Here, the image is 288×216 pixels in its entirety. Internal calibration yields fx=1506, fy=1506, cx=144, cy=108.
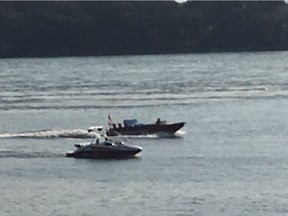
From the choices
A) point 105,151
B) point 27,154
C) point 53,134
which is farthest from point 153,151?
point 53,134

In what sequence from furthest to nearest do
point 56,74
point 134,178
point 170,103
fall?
1. point 56,74
2. point 170,103
3. point 134,178

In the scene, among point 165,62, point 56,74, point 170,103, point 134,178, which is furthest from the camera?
point 165,62

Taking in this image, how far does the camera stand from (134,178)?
6362 cm

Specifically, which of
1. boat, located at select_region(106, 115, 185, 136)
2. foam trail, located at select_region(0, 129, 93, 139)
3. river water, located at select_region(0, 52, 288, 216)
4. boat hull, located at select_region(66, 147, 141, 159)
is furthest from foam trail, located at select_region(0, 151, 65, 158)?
boat, located at select_region(106, 115, 185, 136)

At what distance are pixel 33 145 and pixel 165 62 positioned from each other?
120 m

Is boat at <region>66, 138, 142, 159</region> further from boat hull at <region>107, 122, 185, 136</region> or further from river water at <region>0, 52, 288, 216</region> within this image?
boat hull at <region>107, 122, 185, 136</region>

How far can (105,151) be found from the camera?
71.9 metres

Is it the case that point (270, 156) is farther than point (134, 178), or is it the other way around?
point (270, 156)

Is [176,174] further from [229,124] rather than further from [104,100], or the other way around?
[104,100]

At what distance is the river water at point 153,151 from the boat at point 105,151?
630 millimetres

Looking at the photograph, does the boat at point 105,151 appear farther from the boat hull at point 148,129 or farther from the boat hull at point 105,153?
the boat hull at point 148,129

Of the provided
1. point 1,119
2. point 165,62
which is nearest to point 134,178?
point 1,119

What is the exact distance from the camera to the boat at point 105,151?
71.6 meters

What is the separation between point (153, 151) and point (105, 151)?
327cm
